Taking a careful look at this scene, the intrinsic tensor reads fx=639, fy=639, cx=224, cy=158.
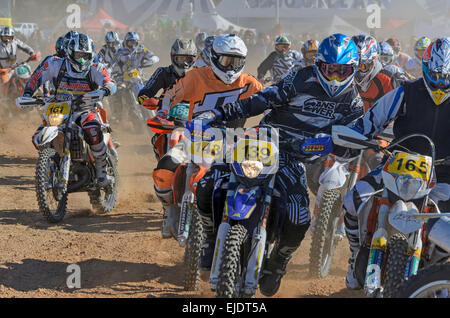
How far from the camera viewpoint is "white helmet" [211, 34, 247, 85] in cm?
645

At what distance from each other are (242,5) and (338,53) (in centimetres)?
3608

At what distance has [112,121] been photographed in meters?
17.0

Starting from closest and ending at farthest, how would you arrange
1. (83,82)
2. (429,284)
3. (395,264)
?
(429,284) < (395,264) < (83,82)

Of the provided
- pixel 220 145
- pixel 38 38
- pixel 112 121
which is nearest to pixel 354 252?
pixel 220 145

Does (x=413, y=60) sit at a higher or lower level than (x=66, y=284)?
higher

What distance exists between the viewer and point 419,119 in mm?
4969

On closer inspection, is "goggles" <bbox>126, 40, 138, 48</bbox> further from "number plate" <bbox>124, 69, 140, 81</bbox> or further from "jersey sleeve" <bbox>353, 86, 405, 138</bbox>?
"jersey sleeve" <bbox>353, 86, 405, 138</bbox>

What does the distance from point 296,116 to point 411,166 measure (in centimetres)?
127

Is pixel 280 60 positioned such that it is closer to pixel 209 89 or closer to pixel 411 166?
pixel 209 89

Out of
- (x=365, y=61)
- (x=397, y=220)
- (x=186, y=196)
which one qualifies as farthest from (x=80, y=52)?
(x=397, y=220)

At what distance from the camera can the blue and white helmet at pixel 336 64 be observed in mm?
5230

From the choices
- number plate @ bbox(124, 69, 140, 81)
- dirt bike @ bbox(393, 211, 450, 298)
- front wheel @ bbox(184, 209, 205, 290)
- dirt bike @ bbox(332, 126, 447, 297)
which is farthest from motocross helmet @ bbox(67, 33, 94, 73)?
dirt bike @ bbox(393, 211, 450, 298)

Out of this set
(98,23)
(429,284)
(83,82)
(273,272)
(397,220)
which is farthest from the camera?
(98,23)
